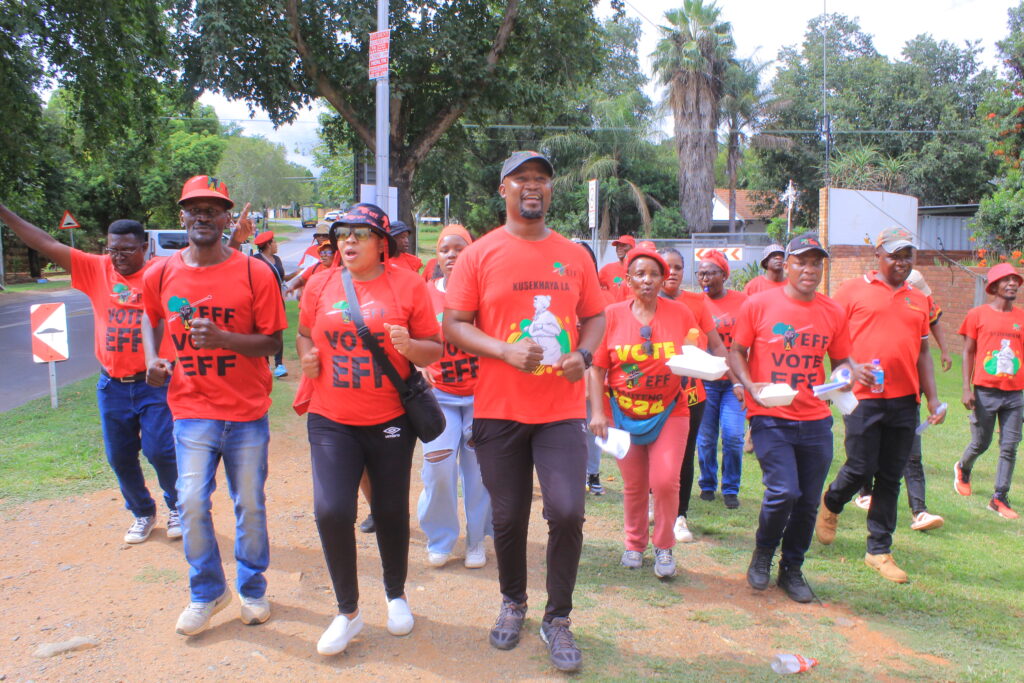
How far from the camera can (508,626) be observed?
3998 mm

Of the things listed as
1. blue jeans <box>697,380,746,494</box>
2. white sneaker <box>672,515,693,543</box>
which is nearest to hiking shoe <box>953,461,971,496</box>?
blue jeans <box>697,380,746,494</box>

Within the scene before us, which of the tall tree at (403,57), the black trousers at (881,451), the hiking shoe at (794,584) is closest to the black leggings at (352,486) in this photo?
the hiking shoe at (794,584)

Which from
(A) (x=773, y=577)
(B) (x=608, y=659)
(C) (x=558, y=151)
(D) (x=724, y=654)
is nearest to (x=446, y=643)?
(B) (x=608, y=659)

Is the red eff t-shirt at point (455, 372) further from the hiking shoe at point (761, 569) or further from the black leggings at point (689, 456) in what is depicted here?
the hiking shoe at point (761, 569)

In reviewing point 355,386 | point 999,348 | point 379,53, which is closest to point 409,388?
point 355,386

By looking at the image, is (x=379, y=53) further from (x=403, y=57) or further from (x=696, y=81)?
(x=696, y=81)

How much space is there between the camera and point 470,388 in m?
5.07

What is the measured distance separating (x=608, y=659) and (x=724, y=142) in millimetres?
40442

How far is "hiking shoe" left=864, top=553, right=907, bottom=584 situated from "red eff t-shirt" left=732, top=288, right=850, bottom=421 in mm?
1204

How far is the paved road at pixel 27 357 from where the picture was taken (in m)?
11.6

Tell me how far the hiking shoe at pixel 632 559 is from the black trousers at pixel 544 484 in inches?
52.9

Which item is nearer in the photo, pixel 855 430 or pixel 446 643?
pixel 446 643

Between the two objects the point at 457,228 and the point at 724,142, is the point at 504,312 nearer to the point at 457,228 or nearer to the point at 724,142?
the point at 457,228

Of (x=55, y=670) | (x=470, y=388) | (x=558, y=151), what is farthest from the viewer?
(x=558, y=151)
